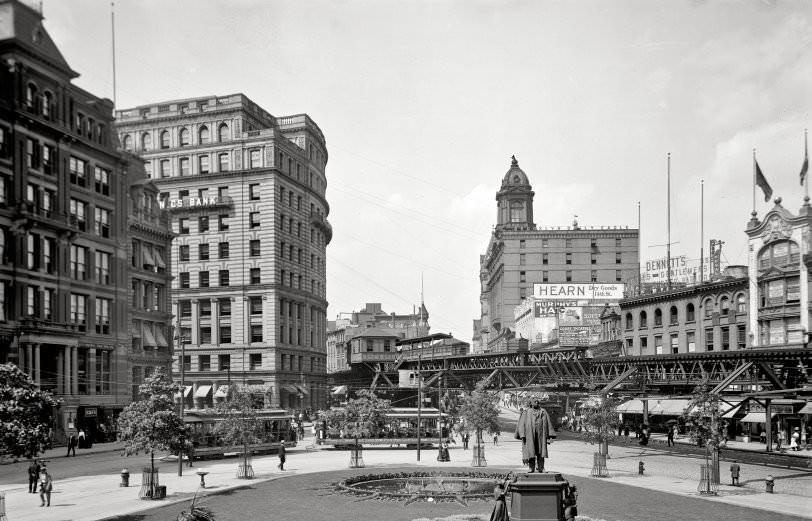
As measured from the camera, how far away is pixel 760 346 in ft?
224

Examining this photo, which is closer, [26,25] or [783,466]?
[783,466]

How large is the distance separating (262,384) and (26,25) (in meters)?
56.7

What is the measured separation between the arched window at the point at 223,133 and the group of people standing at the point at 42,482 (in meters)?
63.3

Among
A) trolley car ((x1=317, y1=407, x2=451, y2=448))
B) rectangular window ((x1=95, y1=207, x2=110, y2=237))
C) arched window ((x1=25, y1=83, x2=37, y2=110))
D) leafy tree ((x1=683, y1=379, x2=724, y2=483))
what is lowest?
trolley car ((x1=317, y1=407, x2=451, y2=448))

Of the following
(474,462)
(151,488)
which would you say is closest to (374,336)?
(474,462)

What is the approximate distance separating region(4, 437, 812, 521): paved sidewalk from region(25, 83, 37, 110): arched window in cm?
2718

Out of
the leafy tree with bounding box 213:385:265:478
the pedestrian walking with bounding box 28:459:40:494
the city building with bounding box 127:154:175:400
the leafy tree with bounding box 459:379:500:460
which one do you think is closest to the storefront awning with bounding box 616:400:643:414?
the leafy tree with bounding box 459:379:500:460

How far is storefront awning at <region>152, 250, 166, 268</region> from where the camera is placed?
8231cm

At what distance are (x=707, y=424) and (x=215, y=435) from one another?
111 feet

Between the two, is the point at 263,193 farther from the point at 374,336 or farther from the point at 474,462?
the point at 474,462

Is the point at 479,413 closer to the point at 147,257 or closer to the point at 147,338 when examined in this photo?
the point at 147,338

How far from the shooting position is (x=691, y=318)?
81.8 m

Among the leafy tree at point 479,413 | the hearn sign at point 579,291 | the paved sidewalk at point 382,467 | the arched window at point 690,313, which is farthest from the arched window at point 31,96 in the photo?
the hearn sign at point 579,291

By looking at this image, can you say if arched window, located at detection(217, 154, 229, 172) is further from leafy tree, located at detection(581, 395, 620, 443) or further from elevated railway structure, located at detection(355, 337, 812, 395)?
leafy tree, located at detection(581, 395, 620, 443)
